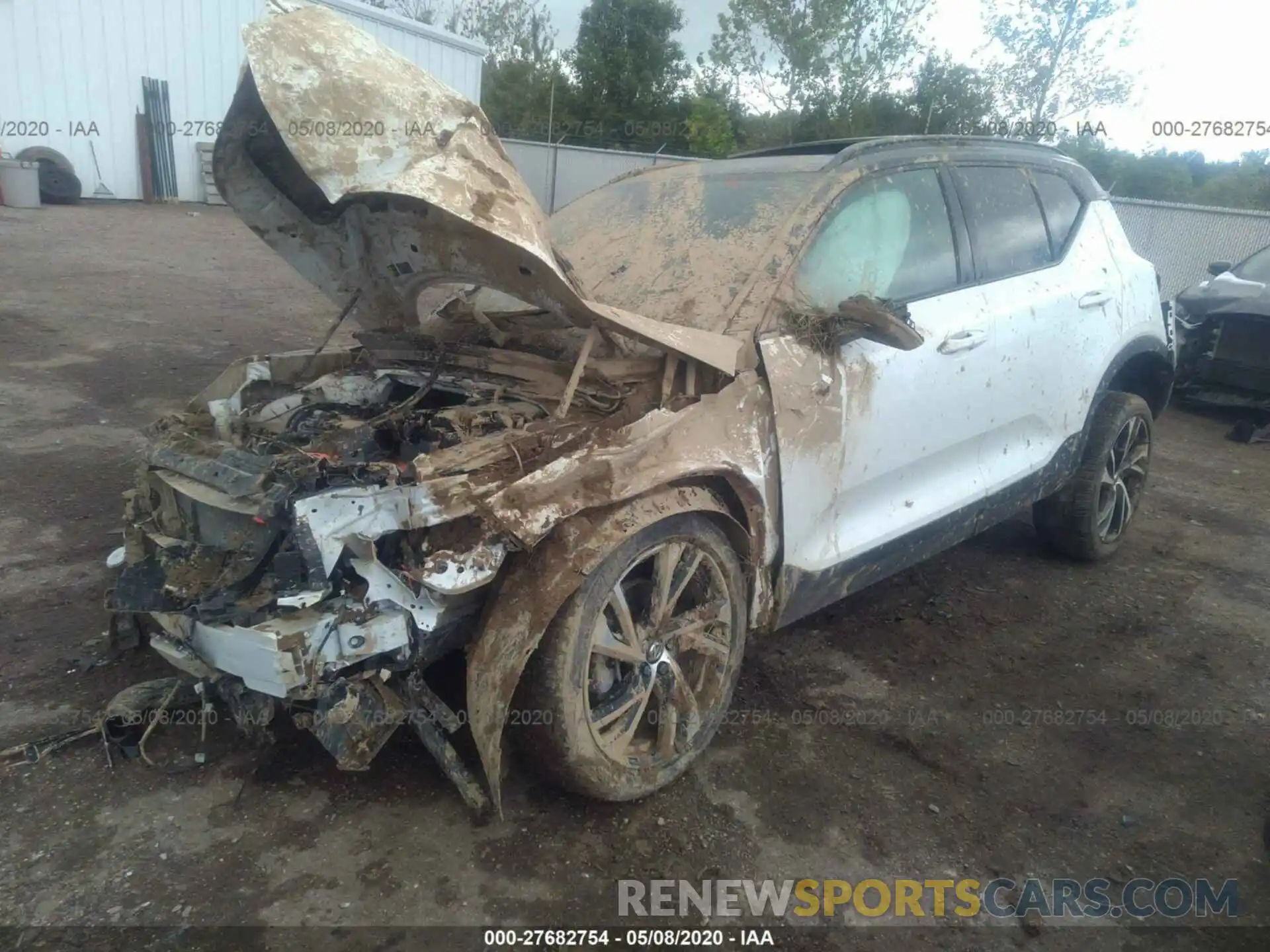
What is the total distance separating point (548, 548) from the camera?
96.0 inches

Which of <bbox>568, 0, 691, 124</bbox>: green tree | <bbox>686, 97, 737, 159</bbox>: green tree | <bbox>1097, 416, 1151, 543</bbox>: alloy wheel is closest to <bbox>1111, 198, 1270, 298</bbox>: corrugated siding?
<bbox>1097, 416, 1151, 543</bbox>: alloy wheel

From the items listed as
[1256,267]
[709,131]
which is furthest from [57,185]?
[1256,267]

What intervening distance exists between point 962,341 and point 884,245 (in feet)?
1.50

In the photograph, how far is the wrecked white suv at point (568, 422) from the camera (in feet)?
7.66

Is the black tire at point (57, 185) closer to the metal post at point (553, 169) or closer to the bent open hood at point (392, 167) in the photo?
the metal post at point (553, 169)

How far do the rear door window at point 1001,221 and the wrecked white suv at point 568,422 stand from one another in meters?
0.02

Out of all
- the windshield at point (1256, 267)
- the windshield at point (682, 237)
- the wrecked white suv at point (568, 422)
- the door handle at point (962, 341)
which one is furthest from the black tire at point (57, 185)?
the windshield at point (1256, 267)

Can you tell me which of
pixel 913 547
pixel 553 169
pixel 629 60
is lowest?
pixel 913 547

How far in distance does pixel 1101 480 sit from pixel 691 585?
106 inches

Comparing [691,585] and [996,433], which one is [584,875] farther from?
[996,433]

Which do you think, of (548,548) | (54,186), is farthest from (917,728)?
(54,186)

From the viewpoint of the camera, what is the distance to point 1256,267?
343 inches

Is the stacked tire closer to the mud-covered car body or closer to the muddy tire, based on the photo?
the muddy tire

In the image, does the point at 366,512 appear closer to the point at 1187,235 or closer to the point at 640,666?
the point at 640,666
